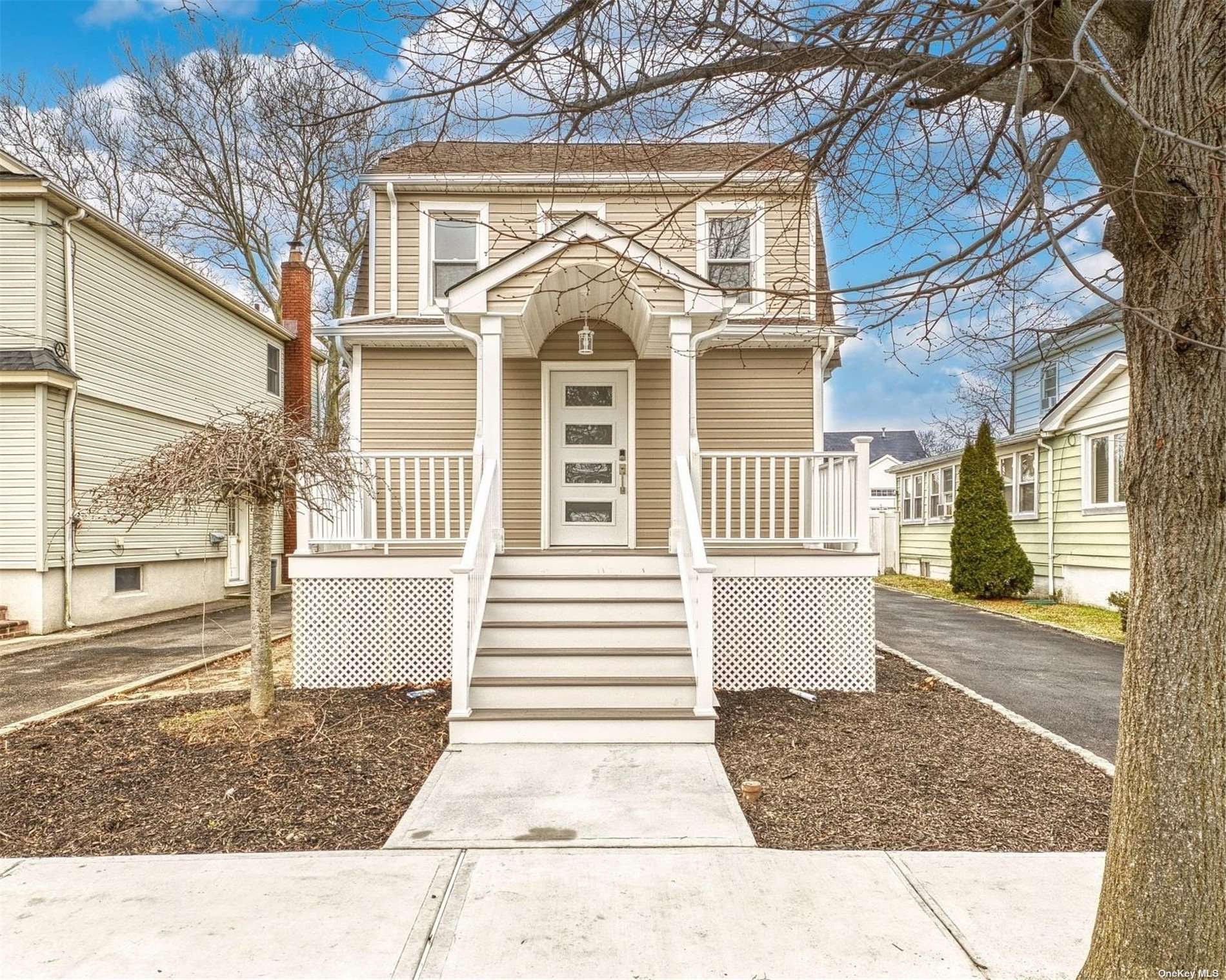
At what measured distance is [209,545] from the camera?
14.0 metres

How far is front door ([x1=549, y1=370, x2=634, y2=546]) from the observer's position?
8383mm

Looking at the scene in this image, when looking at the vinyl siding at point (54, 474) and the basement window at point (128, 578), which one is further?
the basement window at point (128, 578)

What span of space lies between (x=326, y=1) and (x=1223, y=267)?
3.29 m

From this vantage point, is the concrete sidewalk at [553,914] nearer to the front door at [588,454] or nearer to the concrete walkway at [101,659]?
the concrete walkway at [101,659]

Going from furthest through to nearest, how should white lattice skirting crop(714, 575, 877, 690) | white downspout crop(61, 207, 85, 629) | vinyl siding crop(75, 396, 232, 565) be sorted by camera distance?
vinyl siding crop(75, 396, 232, 565)
white downspout crop(61, 207, 85, 629)
white lattice skirting crop(714, 575, 877, 690)

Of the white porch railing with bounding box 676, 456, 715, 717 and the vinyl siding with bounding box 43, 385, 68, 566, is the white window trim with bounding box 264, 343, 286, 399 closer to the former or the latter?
the vinyl siding with bounding box 43, 385, 68, 566

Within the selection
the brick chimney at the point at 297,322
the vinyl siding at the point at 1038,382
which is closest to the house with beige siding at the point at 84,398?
the brick chimney at the point at 297,322

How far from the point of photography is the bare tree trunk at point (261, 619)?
500 centimetres

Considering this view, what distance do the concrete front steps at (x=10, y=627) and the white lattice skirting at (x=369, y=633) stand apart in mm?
6289

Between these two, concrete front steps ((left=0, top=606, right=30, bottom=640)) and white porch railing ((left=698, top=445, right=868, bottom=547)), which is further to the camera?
concrete front steps ((left=0, top=606, right=30, bottom=640))

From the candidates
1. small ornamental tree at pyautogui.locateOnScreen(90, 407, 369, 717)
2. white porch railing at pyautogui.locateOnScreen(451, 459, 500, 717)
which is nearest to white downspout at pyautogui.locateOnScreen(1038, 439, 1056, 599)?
white porch railing at pyautogui.locateOnScreen(451, 459, 500, 717)

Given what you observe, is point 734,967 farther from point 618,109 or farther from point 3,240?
point 3,240

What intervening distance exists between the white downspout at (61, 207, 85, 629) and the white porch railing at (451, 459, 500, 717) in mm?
7578

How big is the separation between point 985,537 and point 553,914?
41.5 feet
